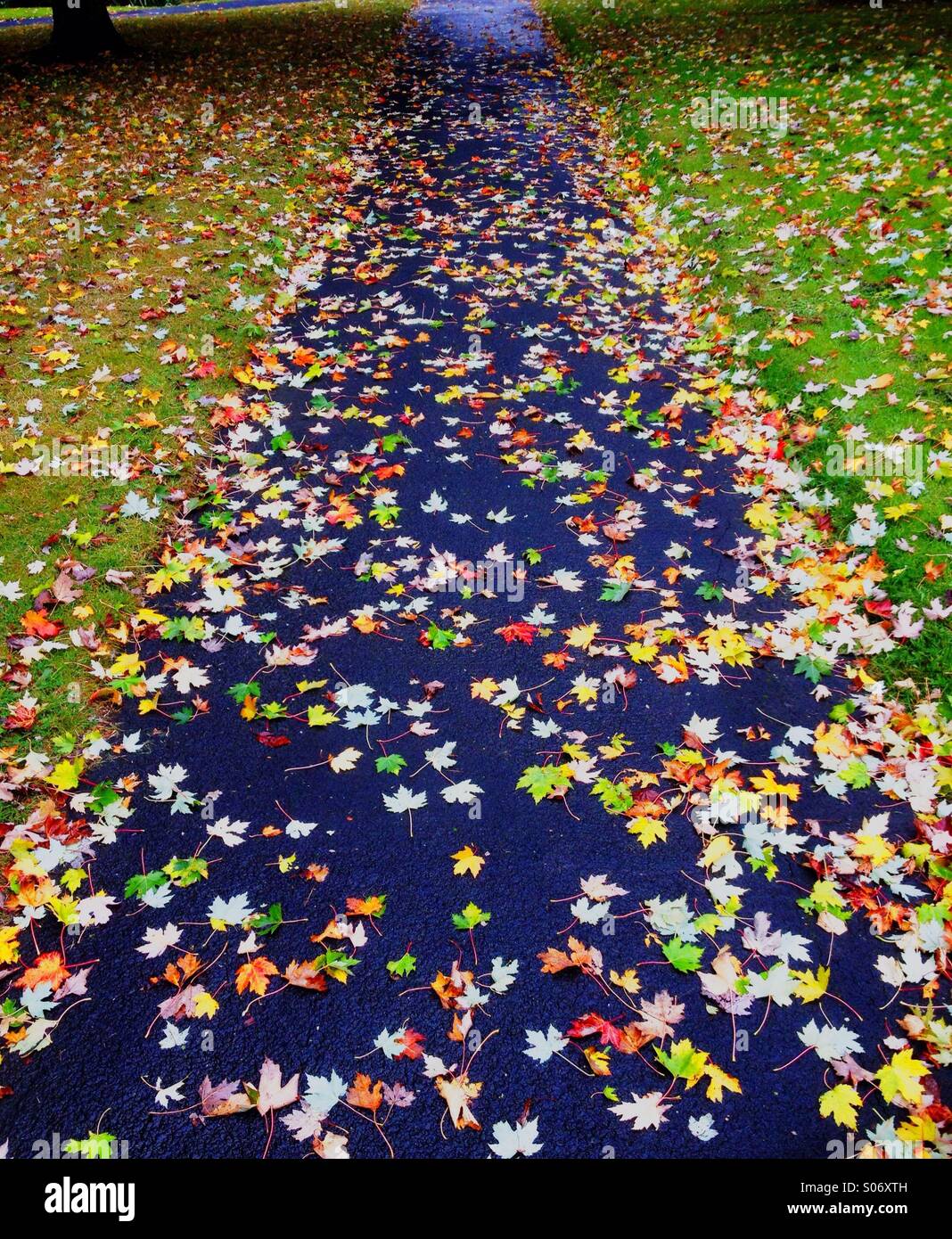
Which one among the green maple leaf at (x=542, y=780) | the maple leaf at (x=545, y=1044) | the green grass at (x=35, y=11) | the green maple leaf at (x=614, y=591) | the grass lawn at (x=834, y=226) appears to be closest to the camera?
the maple leaf at (x=545, y=1044)

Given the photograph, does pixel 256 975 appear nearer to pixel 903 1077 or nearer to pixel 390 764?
pixel 390 764

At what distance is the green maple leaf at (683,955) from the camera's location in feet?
9.47

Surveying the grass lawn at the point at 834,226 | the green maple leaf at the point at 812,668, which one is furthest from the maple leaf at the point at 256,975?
the grass lawn at the point at 834,226

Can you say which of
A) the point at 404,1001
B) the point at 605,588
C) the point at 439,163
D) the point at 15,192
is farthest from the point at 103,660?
the point at 439,163

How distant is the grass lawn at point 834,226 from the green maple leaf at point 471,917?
2678 mm

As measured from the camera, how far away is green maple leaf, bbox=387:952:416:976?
2.88m

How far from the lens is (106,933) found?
297 cm

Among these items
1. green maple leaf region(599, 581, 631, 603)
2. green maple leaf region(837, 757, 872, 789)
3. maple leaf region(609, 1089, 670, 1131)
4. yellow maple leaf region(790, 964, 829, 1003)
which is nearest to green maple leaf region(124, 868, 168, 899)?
maple leaf region(609, 1089, 670, 1131)

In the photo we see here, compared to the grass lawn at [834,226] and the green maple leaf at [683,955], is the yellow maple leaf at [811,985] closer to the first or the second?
the green maple leaf at [683,955]

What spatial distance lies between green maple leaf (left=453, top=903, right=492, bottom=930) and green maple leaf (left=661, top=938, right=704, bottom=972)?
76 cm

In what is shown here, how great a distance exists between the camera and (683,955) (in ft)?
9.59

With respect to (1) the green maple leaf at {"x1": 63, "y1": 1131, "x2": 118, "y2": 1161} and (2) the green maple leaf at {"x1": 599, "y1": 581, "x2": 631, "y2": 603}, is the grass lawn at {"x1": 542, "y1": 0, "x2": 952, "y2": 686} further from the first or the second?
(1) the green maple leaf at {"x1": 63, "y1": 1131, "x2": 118, "y2": 1161}

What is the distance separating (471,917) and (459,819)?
49 centimetres
